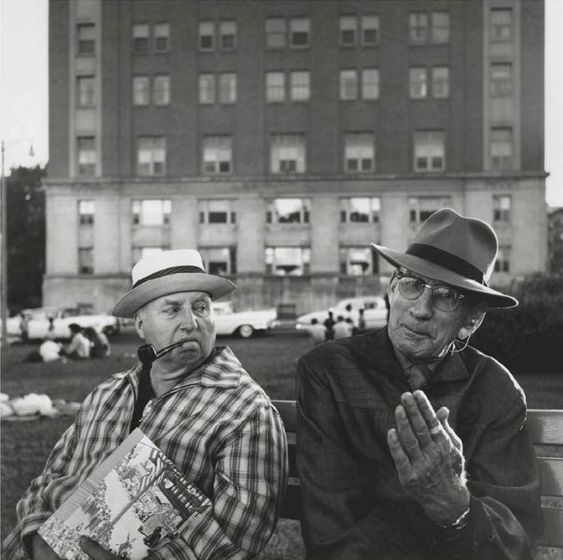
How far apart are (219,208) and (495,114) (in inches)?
81.2

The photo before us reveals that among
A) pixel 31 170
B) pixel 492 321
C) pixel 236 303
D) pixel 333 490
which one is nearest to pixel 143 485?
pixel 333 490

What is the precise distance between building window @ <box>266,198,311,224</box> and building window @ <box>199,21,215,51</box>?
129 centimetres

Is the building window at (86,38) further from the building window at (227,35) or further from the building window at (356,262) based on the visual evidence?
the building window at (356,262)

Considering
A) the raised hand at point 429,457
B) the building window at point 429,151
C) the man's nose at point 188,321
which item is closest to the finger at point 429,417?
the raised hand at point 429,457

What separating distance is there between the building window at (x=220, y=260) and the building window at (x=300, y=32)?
1.58m

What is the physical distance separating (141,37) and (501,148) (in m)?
2.62

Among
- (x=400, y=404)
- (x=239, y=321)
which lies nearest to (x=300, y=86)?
(x=239, y=321)

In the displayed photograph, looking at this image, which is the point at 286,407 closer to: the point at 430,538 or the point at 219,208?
the point at 430,538

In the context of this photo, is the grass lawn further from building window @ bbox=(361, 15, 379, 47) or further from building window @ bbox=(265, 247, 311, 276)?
building window @ bbox=(361, 15, 379, 47)

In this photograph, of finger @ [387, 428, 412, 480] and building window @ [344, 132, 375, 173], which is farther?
building window @ [344, 132, 375, 173]

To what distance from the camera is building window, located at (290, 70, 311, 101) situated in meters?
4.92

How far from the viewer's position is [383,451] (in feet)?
6.34

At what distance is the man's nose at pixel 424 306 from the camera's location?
190 cm

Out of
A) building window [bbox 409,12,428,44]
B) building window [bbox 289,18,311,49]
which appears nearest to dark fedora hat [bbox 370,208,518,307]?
building window [bbox 409,12,428,44]
